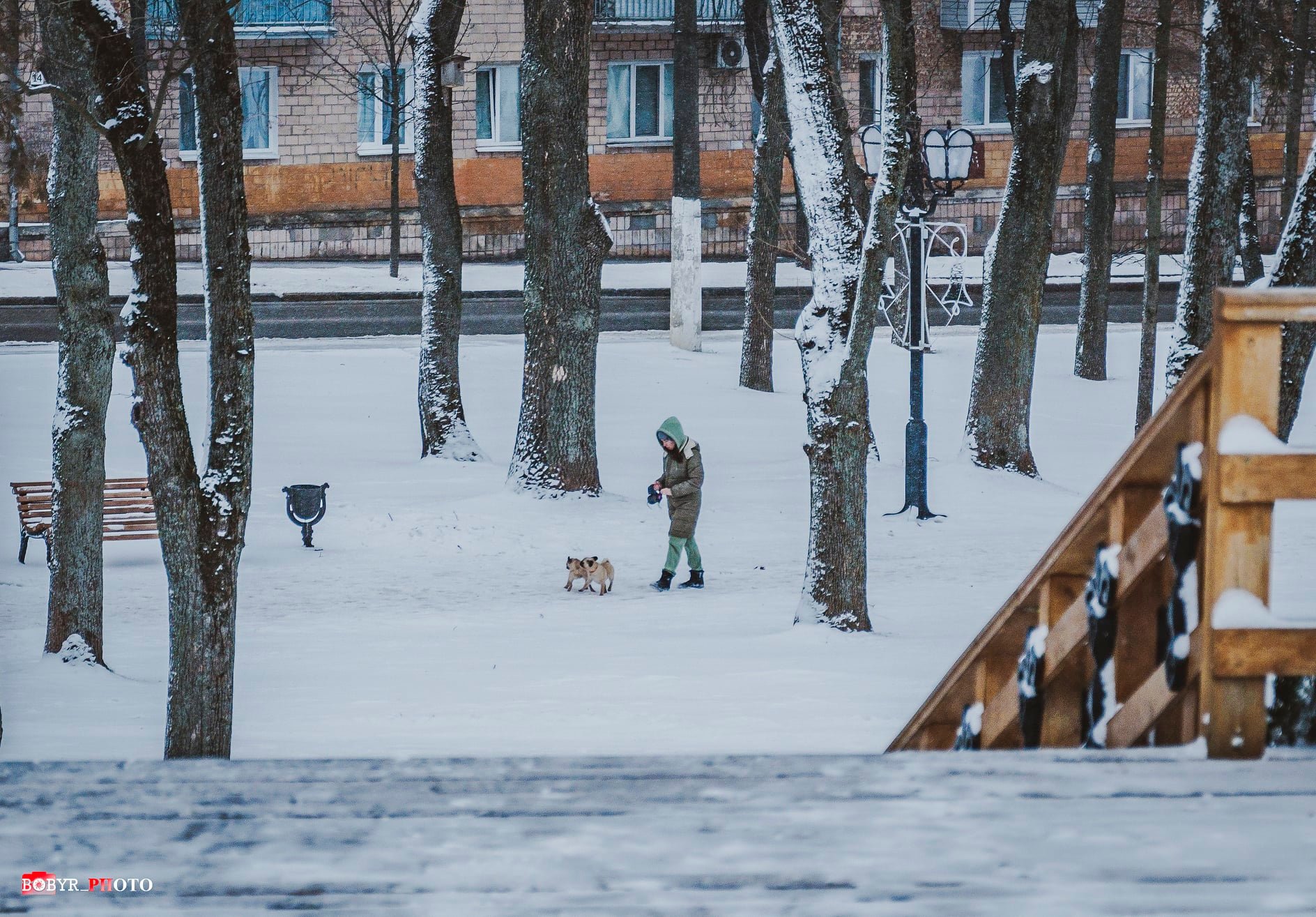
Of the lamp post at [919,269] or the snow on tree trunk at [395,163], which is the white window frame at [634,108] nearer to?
the snow on tree trunk at [395,163]

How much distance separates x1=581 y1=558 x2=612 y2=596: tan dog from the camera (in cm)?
1330

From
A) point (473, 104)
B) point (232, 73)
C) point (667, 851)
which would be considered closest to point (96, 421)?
point (232, 73)

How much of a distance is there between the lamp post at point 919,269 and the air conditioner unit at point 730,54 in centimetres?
2233

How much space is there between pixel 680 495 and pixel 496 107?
2745 centimetres

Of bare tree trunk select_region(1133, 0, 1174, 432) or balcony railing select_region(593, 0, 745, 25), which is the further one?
balcony railing select_region(593, 0, 745, 25)

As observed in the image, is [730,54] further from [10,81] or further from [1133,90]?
[10,81]

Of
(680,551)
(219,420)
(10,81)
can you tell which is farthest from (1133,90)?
(219,420)

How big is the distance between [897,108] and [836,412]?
2.00 m

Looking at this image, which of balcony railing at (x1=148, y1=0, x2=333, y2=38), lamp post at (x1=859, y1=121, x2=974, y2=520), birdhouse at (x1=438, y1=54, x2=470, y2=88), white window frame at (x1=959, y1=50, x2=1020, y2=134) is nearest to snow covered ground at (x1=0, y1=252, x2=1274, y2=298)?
white window frame at (x1=959, y1=50, x2=1020, y2=134)

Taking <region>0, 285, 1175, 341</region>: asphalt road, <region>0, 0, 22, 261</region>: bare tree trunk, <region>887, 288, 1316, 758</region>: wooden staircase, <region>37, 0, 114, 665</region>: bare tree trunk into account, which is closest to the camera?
<region>887, 288, 1316, 758</region>: wooden staircase

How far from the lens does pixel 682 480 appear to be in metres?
13.6

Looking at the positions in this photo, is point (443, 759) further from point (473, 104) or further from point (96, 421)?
point (473, 104)

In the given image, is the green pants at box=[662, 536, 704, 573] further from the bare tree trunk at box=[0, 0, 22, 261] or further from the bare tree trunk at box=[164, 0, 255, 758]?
the bare tree trunk at box=[164, 0, 255, 758]

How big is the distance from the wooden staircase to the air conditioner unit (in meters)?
35.2
